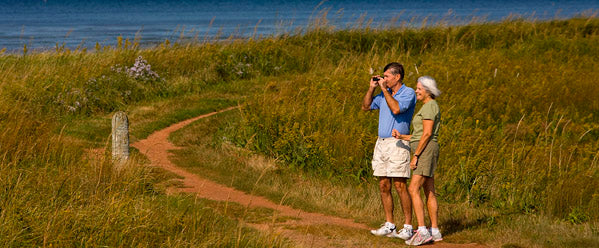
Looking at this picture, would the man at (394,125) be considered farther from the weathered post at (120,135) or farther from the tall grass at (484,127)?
the weathered post at (120,135)

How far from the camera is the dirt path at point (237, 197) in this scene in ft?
25.5

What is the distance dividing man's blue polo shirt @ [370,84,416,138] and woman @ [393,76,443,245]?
0.09m

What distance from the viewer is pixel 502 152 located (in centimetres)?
1062

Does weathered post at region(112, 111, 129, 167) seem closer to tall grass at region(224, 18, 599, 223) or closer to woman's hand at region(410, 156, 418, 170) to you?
tall grass at region(224, 18, 599, 223)

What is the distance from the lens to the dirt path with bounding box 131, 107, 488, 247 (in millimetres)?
7777

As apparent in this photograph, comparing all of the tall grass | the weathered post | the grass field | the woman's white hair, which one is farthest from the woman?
the weathered post

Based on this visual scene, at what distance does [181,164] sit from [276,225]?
12.8ft

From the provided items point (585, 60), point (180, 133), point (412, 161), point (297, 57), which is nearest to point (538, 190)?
point (412, 161)

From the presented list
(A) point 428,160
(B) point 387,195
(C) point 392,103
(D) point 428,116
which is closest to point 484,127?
(B) point 387,195

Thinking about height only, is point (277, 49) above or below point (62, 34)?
above

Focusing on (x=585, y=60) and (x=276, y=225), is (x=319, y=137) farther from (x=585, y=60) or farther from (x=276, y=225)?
(x=585, y=60)

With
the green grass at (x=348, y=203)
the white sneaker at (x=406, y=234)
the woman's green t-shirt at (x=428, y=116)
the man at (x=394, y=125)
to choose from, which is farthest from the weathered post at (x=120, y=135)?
the woman's green t-shirt at (x=428, y=116)

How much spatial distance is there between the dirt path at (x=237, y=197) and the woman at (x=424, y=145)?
0.42 metres

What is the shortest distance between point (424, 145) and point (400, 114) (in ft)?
1.38
